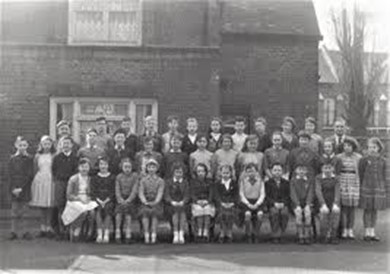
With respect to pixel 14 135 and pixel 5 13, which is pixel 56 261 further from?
pixel 5 13

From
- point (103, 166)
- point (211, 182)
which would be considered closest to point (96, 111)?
point (103, 166)

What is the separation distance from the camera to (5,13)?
14.9m

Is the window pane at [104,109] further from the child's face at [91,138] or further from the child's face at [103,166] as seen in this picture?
the child's face at [103,166]

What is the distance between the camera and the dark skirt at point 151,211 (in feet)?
33.6

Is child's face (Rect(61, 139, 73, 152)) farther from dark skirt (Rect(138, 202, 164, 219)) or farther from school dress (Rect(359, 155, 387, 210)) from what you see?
school dress (Rect(359, 155, 387, 210))

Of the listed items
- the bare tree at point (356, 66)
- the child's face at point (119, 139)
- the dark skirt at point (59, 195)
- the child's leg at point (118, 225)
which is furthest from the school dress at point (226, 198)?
the bare tree at point (356, 66)

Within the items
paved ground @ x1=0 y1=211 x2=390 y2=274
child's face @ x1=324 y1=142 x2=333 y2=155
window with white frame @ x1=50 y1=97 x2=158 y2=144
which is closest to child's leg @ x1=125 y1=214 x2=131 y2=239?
paved ground @ x1=0 y1=211 x2=390 y2=274

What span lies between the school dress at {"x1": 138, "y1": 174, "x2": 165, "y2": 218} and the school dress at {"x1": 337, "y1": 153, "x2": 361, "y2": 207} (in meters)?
2.95

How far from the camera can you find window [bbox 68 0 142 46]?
47.8ft

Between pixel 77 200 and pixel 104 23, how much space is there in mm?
5436

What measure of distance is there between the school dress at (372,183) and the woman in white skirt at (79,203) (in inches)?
173

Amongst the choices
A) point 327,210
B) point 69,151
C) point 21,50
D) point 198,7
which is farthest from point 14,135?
point 327,210

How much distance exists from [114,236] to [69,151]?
1613 millimetres

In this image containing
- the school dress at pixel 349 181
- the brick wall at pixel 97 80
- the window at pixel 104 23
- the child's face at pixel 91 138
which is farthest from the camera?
the window at pixel 104 23
